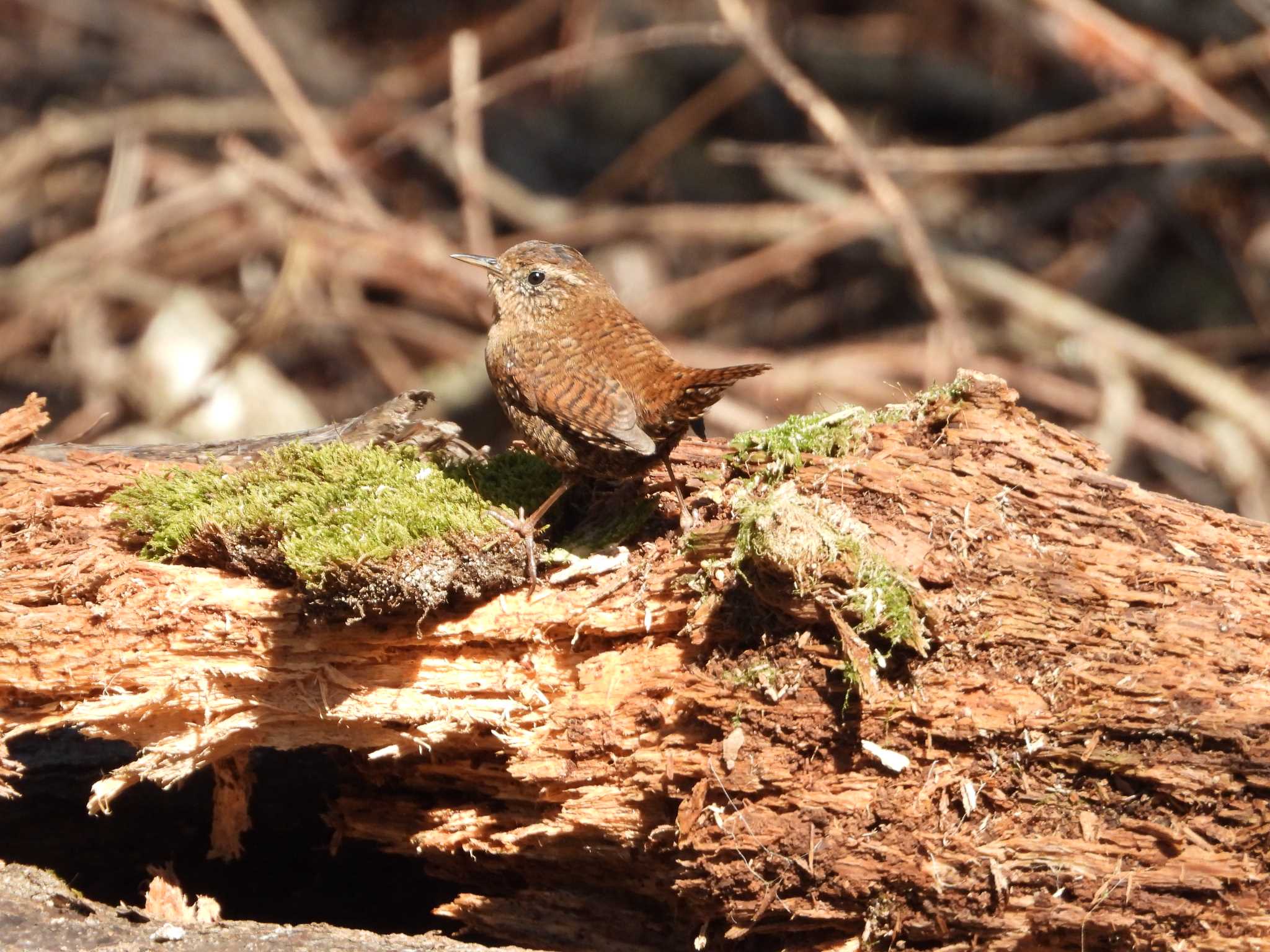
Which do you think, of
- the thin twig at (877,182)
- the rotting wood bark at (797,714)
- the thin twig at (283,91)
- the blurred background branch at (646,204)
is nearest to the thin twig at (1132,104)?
the blurred background branch at (646,204)

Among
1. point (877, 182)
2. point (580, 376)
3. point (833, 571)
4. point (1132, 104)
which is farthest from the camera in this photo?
point (1132, 104)

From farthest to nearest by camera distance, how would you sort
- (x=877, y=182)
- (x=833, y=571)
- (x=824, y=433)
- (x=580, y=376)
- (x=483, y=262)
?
(x=877, y=182) → (x=483, y=262) → (x=580, y=376) → (x=824, y=433) → (x=833, y=571)

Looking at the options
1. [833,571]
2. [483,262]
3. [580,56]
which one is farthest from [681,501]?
[580,56]

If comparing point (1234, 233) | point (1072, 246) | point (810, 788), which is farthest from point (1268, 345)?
point (810, 788)

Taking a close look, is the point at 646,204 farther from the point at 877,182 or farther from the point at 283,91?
the point at 877,182

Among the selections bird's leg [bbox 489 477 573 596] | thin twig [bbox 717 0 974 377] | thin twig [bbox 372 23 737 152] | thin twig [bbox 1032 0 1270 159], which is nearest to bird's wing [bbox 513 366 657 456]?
bird's leg [bbox 489 477 573 596]

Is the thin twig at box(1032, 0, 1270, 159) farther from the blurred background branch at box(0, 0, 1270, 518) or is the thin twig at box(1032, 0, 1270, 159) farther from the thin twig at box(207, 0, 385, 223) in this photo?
the thin twig at box(207, 0, 385, 223)
